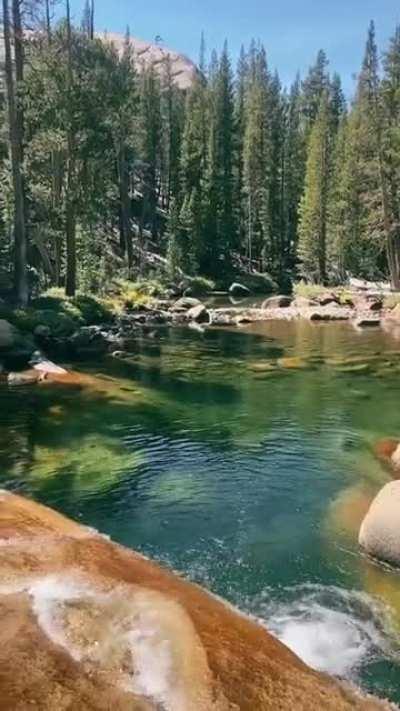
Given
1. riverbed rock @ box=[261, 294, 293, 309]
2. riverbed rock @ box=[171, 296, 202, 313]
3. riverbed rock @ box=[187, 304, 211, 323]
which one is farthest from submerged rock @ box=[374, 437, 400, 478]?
riverbed rock @ box=[261, 294, 293, 309]

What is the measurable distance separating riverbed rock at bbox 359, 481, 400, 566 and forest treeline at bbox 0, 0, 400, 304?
19021mm

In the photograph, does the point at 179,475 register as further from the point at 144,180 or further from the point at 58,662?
the point at 144,180

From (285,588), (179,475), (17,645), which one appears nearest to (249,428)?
(179,475)

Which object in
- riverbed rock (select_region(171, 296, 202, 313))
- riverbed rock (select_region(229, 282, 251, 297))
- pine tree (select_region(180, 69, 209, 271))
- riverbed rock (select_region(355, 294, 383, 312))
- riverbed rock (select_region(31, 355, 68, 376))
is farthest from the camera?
pine tree (select_region(180, 69, 209, 271))

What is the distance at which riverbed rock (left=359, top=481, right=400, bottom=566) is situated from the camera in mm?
8367

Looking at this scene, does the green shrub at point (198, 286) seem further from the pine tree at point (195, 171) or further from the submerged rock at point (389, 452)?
the submerged rock at point (389, 452)

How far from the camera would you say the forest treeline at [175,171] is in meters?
28.5

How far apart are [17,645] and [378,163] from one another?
131ft

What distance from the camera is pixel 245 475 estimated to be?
11719 mm

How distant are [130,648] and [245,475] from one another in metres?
6.63

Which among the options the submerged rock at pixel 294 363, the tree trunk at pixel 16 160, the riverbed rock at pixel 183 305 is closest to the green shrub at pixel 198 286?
the riverbed rock at pixel 183 305

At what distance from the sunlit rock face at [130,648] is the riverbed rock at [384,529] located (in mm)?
2731

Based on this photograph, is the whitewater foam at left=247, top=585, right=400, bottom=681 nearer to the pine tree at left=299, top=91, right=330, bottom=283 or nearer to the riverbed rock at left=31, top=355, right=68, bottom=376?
the riverbed rock at left=31, top=355, right=68, bottom=376

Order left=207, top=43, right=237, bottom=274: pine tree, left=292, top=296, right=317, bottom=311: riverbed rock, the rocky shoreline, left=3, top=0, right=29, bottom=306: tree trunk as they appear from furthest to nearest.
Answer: left=207, top=43, right=237, bottom=274: pine tree → left=292, top=296, right=317, bottom=311: riverbed rock → left=3, top=0, right=29, bottom=306: tree trunk → the rocky shoreline
